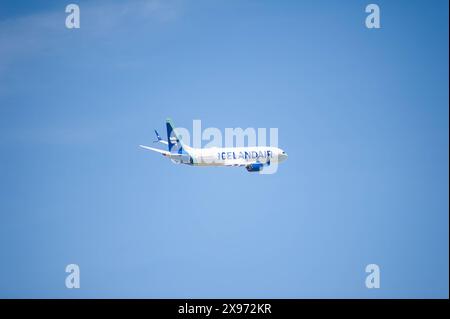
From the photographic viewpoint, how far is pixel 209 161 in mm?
199875
